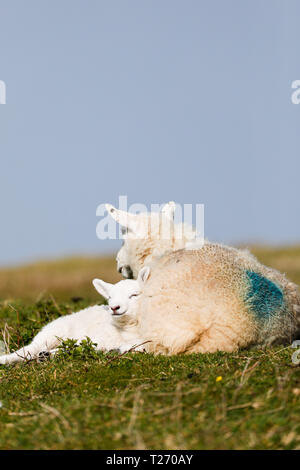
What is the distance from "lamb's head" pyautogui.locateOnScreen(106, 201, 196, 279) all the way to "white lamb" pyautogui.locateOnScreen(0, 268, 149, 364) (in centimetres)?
72

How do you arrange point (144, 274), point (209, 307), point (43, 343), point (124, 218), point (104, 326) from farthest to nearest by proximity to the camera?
point (124, 218) → point (43, 343) → point (104, 326) → point (144, 274) → point (209, 307)

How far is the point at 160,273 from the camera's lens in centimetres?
761

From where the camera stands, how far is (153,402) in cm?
508

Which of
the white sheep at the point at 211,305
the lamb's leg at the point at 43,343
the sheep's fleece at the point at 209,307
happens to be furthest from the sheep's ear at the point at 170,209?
the lamb's leg at the point at 43,343

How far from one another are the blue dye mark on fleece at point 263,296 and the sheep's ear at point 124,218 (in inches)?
71.5

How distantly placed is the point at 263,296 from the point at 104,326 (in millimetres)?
2031

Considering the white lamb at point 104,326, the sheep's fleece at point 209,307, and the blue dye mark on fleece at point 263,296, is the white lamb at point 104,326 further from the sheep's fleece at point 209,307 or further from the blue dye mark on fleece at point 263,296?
the blue dye mark on fleece at point 263,296

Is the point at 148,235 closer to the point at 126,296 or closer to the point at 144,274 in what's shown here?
the point at 144,274

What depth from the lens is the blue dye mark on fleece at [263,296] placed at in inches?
292

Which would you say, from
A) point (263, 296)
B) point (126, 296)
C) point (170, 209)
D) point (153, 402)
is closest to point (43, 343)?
point (126, 296)

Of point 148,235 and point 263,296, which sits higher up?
point 148,235

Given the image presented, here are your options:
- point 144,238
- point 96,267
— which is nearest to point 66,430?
point 144,238

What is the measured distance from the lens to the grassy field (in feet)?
14.8
